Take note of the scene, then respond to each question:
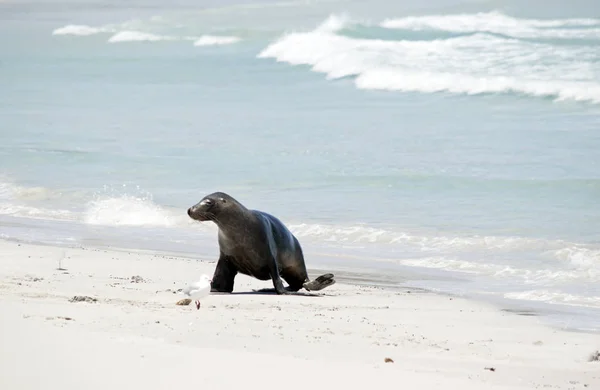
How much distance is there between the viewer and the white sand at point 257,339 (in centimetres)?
653

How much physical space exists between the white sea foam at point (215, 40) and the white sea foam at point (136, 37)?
10.0 ft

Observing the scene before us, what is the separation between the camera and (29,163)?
2286 cm

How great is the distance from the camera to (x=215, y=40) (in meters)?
58.8

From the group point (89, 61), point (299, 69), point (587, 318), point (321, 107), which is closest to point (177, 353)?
point (587, 318)

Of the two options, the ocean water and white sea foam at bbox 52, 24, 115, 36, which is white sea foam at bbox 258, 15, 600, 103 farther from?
white sea foam at bbox 52, 24, 115, 36

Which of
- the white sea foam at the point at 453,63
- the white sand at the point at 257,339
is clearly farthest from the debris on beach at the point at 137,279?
the white sea foam at the point at 453,63

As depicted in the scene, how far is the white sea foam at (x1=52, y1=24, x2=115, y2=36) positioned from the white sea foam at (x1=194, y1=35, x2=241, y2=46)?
1001cm

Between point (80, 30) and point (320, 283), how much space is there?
58.8 m

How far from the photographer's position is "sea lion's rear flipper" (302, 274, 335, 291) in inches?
457

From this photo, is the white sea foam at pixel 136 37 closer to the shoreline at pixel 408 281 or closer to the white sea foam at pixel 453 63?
the white sea foam at pixel 453 63

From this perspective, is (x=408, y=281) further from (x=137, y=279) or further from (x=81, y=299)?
(x=81, y=299)

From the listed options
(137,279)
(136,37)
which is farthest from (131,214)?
(136,37)

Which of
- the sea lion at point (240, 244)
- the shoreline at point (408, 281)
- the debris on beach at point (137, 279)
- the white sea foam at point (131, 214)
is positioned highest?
the sea lion at point (240, 244)

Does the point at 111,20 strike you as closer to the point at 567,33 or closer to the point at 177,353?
the point at 567,33
